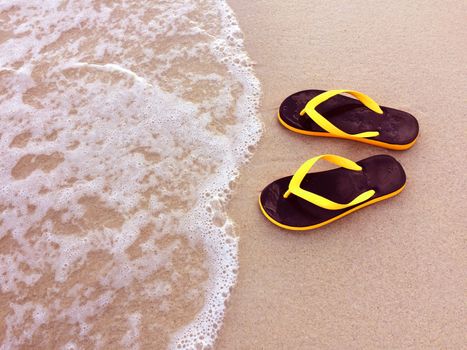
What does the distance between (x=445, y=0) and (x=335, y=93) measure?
102 centimetres

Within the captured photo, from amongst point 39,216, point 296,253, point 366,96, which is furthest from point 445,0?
point 39,216

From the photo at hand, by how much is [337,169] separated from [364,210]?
21 cm

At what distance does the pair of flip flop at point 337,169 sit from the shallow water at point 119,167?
213 millimetres

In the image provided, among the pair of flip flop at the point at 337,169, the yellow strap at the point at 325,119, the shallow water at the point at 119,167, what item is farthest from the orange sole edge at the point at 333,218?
the yellow strap at the point at 325,119

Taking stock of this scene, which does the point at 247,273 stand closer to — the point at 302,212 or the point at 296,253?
the point at 296,253

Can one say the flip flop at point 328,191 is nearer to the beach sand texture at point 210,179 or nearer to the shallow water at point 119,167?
the beach sand texture at point 210,179

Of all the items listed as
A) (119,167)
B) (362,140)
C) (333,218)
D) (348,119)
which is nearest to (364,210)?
(333,218)

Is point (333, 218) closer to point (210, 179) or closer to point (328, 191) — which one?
point (328, 191)

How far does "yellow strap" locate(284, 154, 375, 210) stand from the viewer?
1408 mm

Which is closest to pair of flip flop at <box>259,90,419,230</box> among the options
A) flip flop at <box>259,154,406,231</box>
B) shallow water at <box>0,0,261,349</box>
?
flip flop at <box>259,154,406,231</box>

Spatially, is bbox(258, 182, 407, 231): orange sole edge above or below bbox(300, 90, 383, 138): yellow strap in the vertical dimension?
below

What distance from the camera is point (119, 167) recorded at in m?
1.67

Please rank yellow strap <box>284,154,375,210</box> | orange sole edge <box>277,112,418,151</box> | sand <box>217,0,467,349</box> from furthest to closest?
orange sole edge <box>277,112,418,151</box> < yellow strap <box>284,154,375,210</box> < sand <box>217,0,467,349</box>

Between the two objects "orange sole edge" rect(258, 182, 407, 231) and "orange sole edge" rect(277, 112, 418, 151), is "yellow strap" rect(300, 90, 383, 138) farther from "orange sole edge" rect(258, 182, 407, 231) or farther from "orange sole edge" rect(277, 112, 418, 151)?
"orange sole edge" rect(258, 182, 407, 231)
